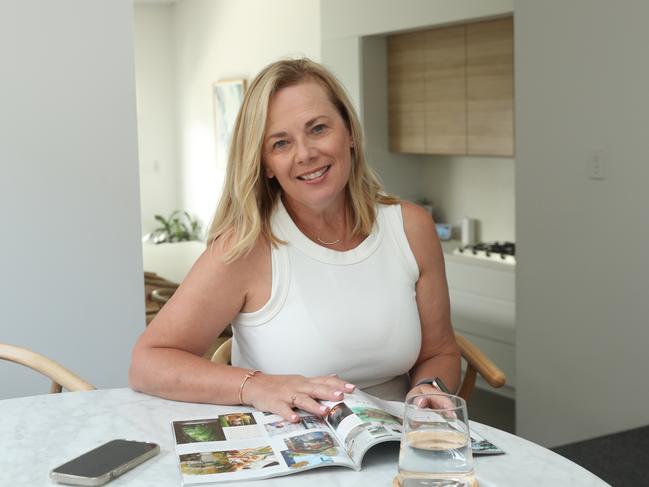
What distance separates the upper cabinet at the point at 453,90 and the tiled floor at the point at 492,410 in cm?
134

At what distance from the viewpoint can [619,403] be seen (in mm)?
3246

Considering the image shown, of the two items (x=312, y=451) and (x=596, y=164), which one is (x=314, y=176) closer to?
(x=312, y=451)

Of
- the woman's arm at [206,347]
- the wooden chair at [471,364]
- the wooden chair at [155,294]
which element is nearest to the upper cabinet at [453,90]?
the wooden chair at [155,294]

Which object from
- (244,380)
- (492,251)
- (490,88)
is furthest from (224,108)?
(244,380)

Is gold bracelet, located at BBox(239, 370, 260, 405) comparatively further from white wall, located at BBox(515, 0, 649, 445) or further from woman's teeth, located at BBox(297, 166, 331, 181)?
white wall, located at BBox(515, 0, 649, 445)

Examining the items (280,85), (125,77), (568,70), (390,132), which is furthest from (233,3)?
(280,85)

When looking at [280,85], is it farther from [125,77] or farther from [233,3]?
[233,3]

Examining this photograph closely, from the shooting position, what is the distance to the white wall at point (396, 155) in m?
5.43

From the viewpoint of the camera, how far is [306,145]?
1.83 metres

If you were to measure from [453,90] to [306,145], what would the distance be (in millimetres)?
3603

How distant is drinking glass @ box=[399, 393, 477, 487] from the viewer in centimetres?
105

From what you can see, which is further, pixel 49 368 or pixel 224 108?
pixel 224 108

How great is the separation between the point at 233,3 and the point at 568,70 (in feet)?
→ 16.5

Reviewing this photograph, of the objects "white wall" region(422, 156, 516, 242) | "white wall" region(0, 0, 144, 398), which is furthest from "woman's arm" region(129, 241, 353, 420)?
"white wall" region(422, 156, 516, 242)
